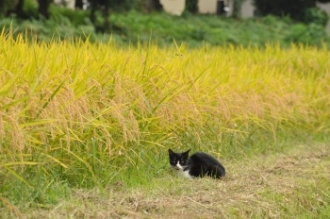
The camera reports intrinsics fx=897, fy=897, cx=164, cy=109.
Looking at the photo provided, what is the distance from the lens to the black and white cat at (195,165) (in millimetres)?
6637

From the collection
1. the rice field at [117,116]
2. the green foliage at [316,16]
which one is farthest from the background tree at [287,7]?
the rice field at [117,116]

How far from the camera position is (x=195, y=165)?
6828 millimetres

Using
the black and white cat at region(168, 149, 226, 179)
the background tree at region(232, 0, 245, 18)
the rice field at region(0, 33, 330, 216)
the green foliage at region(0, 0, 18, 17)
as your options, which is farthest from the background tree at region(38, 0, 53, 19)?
the black and white cat at region(168, 149, 226, 179)

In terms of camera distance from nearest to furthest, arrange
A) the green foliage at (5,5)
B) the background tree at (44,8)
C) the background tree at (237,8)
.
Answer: the green foliage at (5,5) < the background tree at (44,8) < the background tree at (237,8)

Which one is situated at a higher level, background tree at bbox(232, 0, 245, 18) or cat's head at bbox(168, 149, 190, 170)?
cat's head at bbox(168, 149, 190, 170)

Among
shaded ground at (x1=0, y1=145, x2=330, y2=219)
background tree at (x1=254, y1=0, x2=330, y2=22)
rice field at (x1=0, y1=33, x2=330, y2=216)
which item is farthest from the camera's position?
background tree at (x1=254, y1=0, x2=330, y2=22)

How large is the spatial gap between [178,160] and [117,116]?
64 cm

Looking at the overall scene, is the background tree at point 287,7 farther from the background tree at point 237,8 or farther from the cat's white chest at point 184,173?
the cat's white chest at point 184,173

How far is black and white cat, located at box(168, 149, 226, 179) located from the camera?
664 centimetres

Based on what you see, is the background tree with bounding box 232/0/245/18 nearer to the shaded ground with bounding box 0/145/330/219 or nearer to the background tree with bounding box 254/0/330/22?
the background tree with bounding box 254/0/330/22

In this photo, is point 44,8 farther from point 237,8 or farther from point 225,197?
point 225,197

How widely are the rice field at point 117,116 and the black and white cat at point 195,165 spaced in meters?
0.18

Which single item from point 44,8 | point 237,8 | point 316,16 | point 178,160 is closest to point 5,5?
point 44,8

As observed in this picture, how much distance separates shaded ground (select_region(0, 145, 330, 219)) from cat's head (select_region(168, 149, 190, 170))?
101 millimetres
